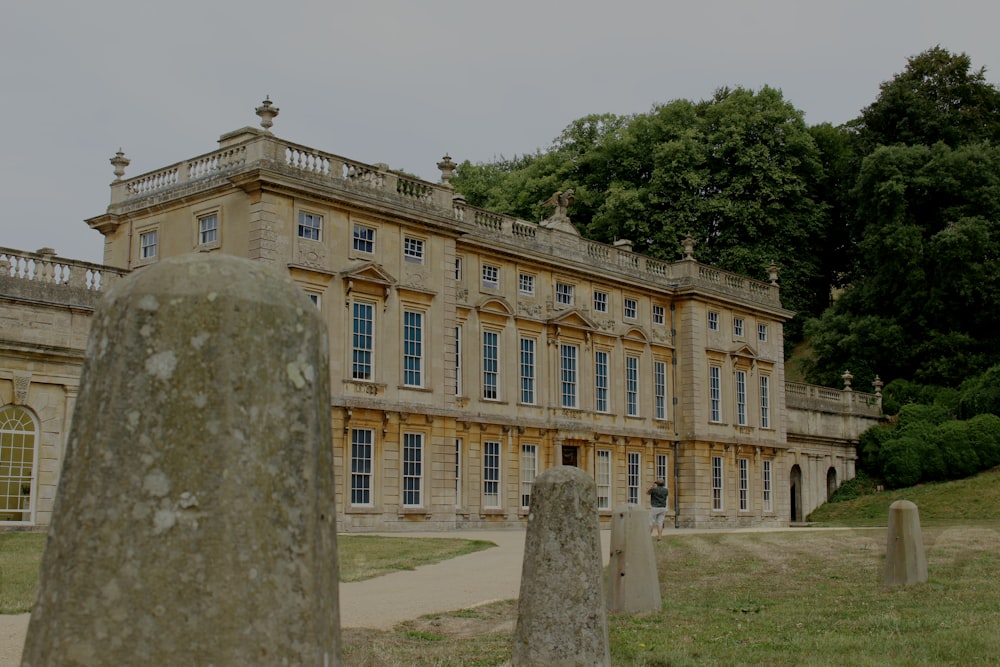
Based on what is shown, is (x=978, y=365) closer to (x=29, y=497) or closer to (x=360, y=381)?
(x=360, y=381)

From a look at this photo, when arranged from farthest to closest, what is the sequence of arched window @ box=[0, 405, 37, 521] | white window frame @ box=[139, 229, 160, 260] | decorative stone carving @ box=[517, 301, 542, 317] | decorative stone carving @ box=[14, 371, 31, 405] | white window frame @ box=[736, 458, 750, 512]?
white window frame @ box=[736, 458, 750, 512] → decorative stone carving @ box=[517, 301, 542, 317] → white window frame @ box=[139, 229, 160, 260] → decorative stone carving @ box=[14, 371, 31, 405] → arched window @ box=[0, 405, 37, 521]

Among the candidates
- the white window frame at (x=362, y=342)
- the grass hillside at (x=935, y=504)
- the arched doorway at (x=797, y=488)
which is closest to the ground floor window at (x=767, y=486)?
the grass hillside at (x=935, y=504)

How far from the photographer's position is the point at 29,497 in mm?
25047

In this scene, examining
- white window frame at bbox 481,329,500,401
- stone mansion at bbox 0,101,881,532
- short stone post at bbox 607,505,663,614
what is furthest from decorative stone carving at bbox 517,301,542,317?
short stone post at bbox 607,505,663,614

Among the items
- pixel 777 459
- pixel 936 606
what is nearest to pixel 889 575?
pixel 936 606

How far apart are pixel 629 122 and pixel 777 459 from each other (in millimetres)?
20399

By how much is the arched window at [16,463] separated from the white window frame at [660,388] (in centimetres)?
2410

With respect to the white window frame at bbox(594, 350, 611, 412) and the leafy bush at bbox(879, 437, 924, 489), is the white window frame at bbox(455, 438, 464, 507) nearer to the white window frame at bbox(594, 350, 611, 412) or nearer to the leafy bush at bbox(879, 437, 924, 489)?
the white window frame at bbox(594, 350, 611, 412)

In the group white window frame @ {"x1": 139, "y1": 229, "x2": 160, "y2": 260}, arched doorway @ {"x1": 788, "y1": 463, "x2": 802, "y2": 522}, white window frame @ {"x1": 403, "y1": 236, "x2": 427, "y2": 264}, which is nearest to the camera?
white window frame @ {"x1": 139, "y1": 229, "x2": 160, "y2": 260}

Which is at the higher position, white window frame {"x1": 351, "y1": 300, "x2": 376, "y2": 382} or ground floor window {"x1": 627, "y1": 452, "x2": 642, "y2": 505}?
white window frame {"x1": 351, "y1": 300, "x2": 376, "y2": 382}

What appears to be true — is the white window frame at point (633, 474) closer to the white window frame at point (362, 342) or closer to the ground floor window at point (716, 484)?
the ground floor window at point (716, 484)

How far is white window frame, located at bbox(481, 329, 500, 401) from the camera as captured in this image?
36062 millimetres

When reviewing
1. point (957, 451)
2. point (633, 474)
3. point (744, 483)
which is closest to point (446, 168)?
point (633, 474)

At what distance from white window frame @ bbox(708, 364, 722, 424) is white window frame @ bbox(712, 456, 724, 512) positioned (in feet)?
5.22
